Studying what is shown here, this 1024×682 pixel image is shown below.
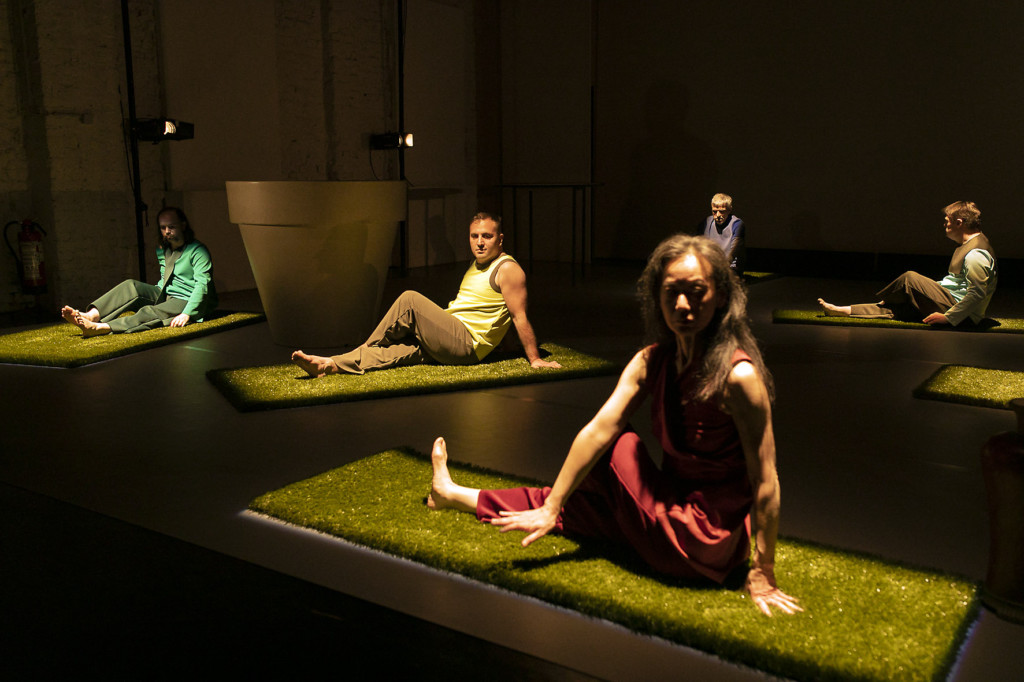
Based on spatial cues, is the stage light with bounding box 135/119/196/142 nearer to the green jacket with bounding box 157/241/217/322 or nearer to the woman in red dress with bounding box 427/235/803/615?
the green jacket with bounding box 157/241/217/322

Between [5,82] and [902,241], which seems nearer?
[5,82]

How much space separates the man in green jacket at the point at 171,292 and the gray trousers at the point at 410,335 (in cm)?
215

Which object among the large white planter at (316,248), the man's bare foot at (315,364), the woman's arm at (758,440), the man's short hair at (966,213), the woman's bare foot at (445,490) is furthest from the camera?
the man's short hair at (966,213)

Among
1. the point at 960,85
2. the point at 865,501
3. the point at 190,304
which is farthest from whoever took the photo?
the point at 960,85

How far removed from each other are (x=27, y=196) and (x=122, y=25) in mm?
1740

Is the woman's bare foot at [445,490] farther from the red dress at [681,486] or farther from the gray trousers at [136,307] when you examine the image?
the gray trousers at [136,307]

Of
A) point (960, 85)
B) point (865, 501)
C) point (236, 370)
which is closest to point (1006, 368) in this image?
point (865, 501)

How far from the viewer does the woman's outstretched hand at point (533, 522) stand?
2529 millimetres

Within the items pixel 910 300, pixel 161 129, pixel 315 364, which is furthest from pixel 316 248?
pixel 910 300

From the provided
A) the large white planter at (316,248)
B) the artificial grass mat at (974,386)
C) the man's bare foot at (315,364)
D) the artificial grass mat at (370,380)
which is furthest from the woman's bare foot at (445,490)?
the large white planter at (316,248)

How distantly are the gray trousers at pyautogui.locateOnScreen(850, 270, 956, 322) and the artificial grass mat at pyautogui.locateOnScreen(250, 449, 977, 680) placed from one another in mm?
4788

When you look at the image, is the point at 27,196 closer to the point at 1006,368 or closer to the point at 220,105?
the point at 220,105

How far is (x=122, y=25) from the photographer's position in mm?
7953

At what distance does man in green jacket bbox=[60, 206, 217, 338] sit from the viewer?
6.76 metres
